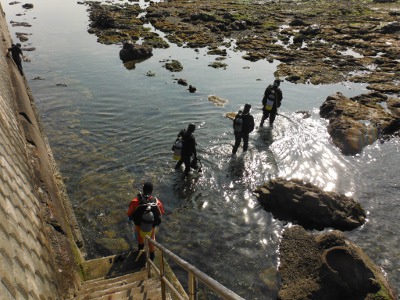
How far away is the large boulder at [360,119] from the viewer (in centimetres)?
1762

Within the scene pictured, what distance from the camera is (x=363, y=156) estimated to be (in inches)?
657

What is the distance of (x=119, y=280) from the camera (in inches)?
324

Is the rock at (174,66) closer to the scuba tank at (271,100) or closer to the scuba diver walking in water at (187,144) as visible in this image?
the scuba tank at (271,100)

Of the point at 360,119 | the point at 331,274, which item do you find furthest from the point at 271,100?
the point at 331,274

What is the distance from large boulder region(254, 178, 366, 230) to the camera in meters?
12.0

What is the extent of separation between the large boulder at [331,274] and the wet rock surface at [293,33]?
2015cm

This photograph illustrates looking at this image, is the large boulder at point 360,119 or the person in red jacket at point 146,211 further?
the large boulder at point 360,119

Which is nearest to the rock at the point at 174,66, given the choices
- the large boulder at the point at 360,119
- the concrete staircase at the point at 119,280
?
the large boulder at the point at 360,119

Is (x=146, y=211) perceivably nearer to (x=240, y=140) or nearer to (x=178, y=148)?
(x=178, y=148)

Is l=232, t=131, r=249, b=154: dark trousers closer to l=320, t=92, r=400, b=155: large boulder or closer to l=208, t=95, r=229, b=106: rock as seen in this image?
l=320, t=92, r=400, b=155: large boulder

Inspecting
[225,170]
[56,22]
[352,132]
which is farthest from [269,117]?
[56,22]

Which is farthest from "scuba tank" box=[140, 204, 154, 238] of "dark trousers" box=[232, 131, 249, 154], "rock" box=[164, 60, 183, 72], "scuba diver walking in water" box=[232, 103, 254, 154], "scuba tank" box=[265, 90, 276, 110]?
"rock" box=[164, 60, 183, 72]

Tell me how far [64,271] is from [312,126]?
1649 centimetres

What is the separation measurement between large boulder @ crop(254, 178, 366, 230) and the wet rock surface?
17040 millimetres
